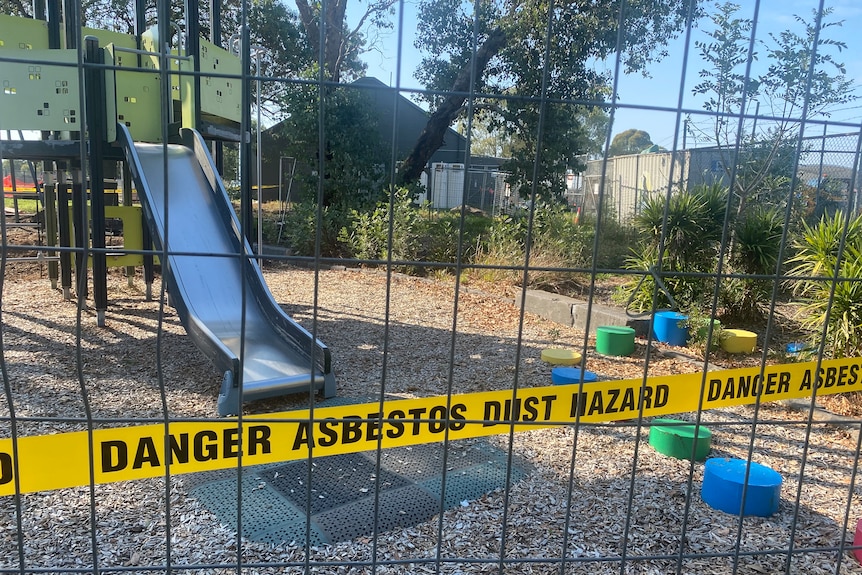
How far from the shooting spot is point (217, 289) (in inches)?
208

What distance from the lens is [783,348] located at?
575 centimetres

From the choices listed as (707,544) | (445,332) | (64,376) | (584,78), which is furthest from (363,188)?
(707,544)

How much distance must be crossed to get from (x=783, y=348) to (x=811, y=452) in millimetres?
2383

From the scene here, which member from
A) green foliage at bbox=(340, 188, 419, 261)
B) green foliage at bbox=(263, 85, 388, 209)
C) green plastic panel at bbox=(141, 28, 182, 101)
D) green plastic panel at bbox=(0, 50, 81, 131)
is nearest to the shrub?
green foliage at bbox=(340, 188, 419, 261)

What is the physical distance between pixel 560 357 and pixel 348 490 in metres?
2.54

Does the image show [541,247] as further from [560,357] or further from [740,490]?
[740,490]

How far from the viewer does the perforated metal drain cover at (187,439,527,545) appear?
2623 millimetres

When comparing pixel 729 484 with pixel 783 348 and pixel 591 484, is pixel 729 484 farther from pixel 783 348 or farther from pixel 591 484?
pixel 783 348

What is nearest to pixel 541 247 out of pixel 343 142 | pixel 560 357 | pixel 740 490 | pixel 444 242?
pixel 444 242

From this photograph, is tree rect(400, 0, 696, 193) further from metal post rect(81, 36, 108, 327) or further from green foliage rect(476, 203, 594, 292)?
metal post rect(81, 36, 108, 327)

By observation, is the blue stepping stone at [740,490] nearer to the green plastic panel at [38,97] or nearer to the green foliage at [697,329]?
the green foliage at [697,329]

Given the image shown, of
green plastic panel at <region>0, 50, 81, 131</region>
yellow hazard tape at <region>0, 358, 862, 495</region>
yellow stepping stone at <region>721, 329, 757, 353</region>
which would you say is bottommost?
yellow stepping stone at <region>721, 329, 757, 353</region>

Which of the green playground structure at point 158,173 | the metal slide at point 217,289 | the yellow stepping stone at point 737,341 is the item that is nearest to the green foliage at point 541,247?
the yellow stepping stone at point 737,341

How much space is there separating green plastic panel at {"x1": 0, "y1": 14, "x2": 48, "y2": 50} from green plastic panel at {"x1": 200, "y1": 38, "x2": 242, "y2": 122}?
1.67 meters
